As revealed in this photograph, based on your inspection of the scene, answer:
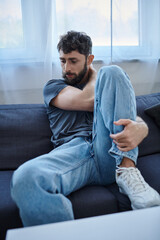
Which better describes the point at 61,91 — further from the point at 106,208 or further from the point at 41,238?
the point at 41,238

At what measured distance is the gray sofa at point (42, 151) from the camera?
3.49ft

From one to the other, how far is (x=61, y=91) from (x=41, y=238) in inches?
36.5

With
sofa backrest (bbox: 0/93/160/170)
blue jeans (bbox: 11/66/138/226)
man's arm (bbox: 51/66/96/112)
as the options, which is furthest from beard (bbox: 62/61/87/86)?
blue jeans (bbox: 11/66/138/226)

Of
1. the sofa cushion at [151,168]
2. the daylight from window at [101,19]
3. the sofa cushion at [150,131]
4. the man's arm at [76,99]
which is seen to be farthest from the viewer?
the daylight from window at [101,19]

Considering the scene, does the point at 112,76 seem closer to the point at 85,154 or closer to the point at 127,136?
the point at 127,136

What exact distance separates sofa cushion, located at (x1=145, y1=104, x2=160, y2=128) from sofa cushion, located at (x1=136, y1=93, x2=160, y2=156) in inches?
1.0

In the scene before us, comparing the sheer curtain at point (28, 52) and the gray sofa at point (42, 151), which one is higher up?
the sheer curtain at point (28, 52)

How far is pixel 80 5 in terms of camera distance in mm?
1849

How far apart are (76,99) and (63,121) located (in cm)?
16

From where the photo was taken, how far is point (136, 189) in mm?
1004

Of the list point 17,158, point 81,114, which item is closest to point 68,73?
point 81,114

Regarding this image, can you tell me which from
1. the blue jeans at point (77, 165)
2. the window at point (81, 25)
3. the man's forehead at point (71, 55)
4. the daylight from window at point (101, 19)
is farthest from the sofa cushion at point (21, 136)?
the daylight from window at point (101, 19)

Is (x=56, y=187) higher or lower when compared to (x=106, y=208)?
higher

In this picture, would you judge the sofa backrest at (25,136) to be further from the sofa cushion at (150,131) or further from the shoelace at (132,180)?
the shoelace at (132,180)
